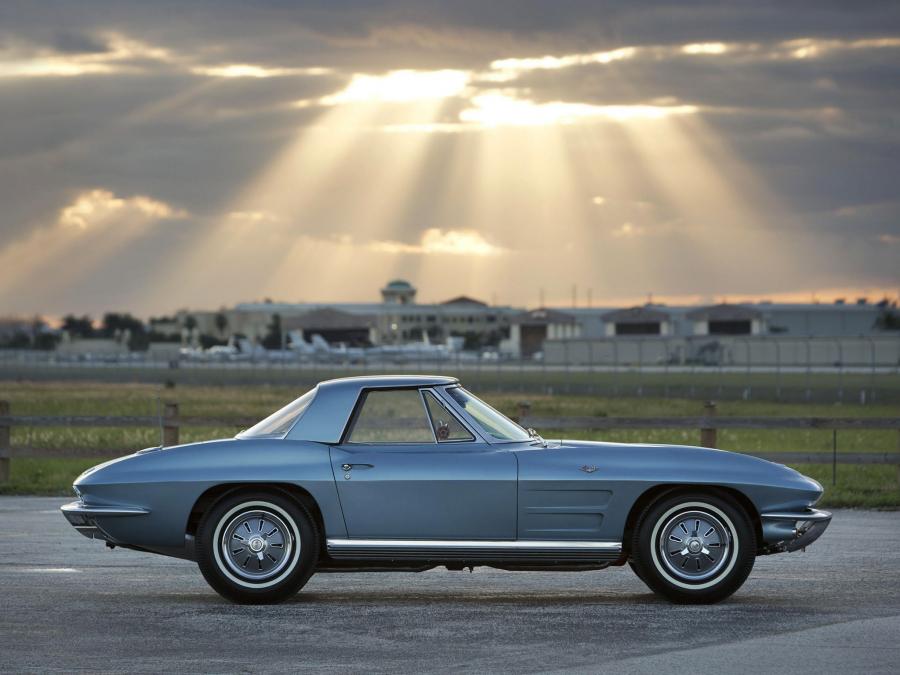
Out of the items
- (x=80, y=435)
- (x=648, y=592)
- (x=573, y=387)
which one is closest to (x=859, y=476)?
(x=648, y=592)

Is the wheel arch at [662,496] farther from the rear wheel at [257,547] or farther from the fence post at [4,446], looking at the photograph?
the fence post at [4,446]

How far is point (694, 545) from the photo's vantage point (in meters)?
8.37

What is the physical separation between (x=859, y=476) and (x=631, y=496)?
38.6 feet

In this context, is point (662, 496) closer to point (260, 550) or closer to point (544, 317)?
point (260, 550)

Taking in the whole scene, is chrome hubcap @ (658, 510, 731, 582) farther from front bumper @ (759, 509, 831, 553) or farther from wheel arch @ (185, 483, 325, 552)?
wheel arch @ (185, 483, 325, 552)

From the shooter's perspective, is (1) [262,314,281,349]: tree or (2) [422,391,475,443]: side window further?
(1) [262,314,281,349]: tree

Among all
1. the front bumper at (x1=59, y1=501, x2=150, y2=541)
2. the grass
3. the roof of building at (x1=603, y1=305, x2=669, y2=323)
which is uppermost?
the roof of building at (x1=603, y1=305, x2=669, y2=323)

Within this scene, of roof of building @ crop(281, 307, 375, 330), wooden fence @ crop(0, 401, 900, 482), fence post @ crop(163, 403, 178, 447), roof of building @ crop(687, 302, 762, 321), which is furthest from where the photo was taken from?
roof of building @ crop(281, 307, 375, 330)

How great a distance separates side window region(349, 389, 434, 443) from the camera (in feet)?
27.7

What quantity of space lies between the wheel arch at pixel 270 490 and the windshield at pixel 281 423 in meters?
0.36

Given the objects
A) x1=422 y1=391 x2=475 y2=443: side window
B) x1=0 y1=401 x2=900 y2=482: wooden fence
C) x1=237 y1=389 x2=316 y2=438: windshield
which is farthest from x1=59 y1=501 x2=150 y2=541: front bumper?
x1=0 y1=401 x2=900 y2=482: wooden fence

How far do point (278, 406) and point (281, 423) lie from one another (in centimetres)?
3827

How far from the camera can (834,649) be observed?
6.96 meters

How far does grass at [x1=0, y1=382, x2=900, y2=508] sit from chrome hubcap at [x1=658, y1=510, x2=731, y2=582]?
7.09m
